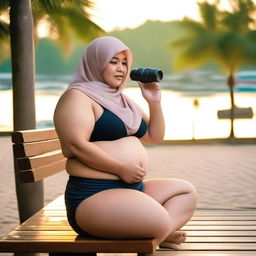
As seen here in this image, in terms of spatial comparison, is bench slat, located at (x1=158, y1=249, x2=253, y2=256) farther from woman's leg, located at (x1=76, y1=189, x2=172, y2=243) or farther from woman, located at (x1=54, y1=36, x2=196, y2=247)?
woman's leg, located at (x1=76, y1=189, x2=172, y2=243)

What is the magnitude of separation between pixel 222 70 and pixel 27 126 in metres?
23.6

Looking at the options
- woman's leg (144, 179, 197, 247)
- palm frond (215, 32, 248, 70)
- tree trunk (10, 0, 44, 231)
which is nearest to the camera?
woman's leg (144, 179, 197, 247)

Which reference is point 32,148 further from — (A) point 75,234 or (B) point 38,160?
(A) point 75,234

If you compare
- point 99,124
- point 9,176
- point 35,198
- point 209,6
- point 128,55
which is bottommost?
point 9,176

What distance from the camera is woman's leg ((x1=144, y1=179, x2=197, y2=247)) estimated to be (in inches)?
140

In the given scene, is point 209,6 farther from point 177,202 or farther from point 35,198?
point 177,202

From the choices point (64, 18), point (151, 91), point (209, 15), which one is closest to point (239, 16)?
point (209, 15)

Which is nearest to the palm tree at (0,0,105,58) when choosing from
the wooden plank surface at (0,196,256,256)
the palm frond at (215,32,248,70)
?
the wooden plank surface at (0,196,256,256)

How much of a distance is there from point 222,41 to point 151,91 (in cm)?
2539

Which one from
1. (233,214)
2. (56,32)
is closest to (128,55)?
(233,214)

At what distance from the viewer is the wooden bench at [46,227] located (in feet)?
10.8

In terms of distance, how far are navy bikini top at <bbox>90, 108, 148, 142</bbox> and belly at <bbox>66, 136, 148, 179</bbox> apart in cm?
3

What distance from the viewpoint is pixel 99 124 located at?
3.36 metres

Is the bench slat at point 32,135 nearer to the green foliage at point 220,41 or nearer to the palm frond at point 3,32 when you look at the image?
the palm frond at point 3,32
